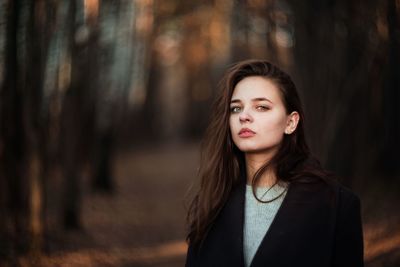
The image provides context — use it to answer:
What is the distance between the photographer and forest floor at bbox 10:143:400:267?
6.55m

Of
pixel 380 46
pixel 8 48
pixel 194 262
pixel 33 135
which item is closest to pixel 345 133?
pixel 380 46

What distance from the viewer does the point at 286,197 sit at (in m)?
2.42

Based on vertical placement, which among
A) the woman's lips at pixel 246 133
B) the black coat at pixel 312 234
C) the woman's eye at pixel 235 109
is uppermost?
the woman's eye at pixel 235 109

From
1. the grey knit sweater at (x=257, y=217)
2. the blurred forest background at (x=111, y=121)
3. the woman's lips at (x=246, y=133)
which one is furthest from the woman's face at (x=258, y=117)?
the blurred forest background at (x=111, y=121)

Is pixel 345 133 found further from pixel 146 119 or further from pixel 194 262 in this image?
pixel 146 119

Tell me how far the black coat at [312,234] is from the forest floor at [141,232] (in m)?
0.67

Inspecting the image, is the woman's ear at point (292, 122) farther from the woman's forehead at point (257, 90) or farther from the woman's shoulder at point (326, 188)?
the woman's shoulder at point (326, 188)

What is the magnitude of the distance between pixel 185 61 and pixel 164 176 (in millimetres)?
10508

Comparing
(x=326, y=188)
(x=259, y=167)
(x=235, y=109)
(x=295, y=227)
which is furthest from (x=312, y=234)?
(x=235, y=109)

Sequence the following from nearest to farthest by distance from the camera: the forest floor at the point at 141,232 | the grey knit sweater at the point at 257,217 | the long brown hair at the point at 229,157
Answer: the grey knit sweater at the point at 257,217 → the long brown hair at the point at 229,157 → the forest floor at the point at 141,232

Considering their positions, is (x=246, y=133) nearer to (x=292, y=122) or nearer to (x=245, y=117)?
(x=245, y=117)

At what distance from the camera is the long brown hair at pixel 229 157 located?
2531 millimetres

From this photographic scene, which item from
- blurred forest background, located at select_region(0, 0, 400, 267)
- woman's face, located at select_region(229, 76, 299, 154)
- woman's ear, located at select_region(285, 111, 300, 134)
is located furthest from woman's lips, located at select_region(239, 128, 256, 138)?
blurred forest background, located at select_region(0, 0, 400, 267)

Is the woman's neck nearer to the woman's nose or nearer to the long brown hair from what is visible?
the long brown hair
